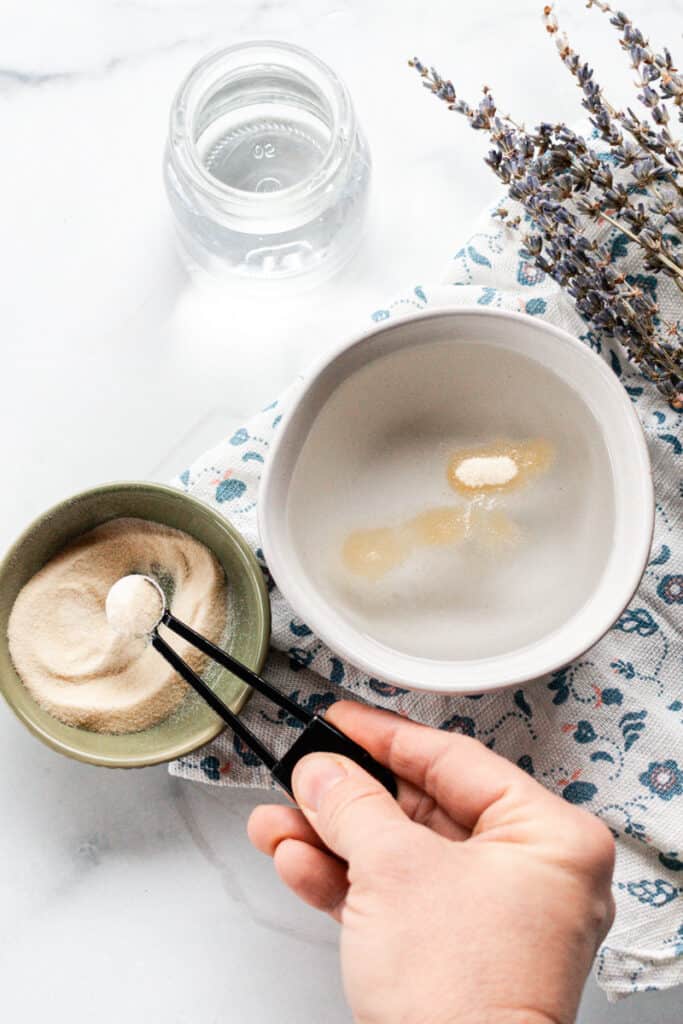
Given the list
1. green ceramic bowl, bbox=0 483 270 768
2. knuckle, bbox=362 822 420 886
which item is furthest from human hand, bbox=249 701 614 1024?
green ceramic bowl, bbox=0 483 270 768

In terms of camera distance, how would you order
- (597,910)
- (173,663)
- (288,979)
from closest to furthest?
(597,910) → (173,663) → (288,979)

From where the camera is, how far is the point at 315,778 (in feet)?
2.11

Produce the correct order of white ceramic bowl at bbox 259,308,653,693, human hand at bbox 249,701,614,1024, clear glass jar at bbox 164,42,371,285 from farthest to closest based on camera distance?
clear glass jar at bbox 164,42,371,285 → white ceramic bowl at bbox 259,308,653,693 → human hand at bbox 249,701,614,1024

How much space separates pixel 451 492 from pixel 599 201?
23 cm

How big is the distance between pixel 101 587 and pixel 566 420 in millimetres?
349

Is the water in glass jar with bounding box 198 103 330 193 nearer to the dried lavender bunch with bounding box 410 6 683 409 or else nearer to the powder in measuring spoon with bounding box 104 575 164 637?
the dried lavender bunch with bounding box 410 6 683 409

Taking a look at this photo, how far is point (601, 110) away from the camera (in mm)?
695

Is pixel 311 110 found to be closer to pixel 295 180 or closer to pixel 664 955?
pixel 295 180

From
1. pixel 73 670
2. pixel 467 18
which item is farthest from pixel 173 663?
pixel 467 18

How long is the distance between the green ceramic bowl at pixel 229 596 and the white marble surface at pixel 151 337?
3.9 inches

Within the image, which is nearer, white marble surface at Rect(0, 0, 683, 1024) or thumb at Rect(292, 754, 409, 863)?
thumb at Rect(292, 754, 409, 863)

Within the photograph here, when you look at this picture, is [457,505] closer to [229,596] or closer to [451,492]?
[451,492]

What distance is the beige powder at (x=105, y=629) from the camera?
744mm

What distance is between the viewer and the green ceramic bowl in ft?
2.38
